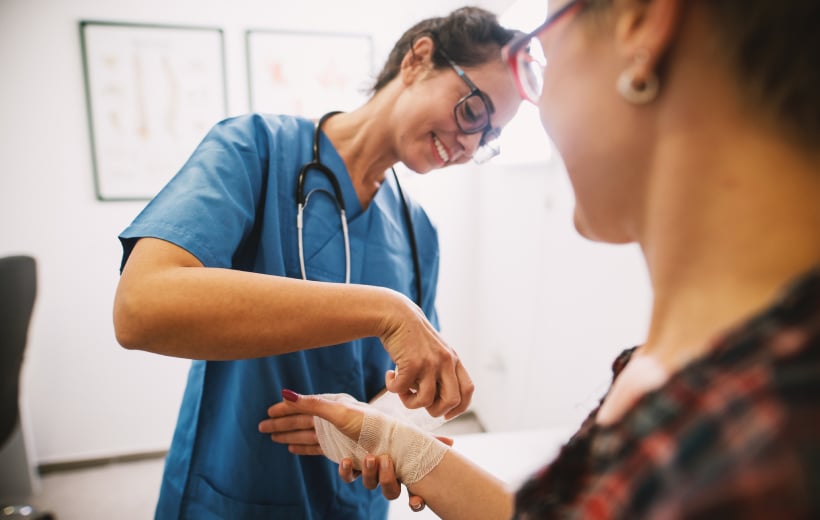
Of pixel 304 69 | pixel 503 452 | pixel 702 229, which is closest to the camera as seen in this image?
pixel 702 229

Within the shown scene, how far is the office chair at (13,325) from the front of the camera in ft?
4.50

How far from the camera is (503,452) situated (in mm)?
1162

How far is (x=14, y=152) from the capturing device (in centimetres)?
207

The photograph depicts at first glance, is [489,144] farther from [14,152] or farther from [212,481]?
[14,152]

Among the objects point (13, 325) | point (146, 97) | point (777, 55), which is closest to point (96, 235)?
point (146, 97)

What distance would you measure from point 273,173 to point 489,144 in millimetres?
489

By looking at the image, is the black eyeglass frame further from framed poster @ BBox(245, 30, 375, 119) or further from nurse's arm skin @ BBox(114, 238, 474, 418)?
framed poster @ BBox(245, 30, 375, 119)

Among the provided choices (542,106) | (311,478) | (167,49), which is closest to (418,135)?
(542,106)

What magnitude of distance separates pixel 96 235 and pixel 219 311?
6.94 feet

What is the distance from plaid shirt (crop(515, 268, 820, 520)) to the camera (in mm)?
199

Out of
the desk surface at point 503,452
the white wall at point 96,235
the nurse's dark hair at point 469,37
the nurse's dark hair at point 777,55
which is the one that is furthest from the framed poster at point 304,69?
the nurse's dark hair at point 777,55

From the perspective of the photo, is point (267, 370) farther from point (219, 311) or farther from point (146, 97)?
point (146, 97)

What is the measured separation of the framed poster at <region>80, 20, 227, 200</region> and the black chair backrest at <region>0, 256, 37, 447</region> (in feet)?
2.89

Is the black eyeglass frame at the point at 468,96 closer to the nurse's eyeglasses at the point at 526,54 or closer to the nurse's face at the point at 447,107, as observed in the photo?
the nurse's face at the point at 447,107
